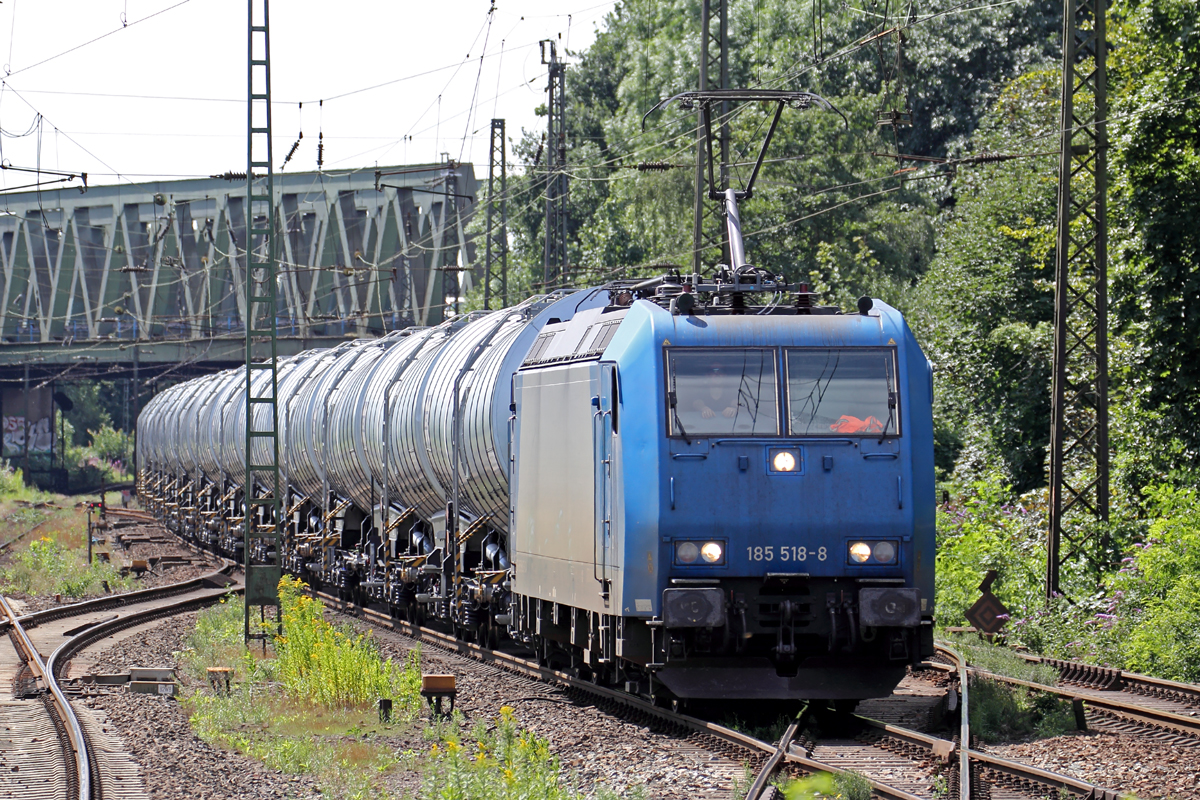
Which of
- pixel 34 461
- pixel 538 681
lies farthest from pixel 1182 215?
pixel 34 461

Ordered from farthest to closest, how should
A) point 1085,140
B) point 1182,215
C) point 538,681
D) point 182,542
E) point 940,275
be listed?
point 182,542
point 940,275
point 1085,140
point 1182,215
point 538,681

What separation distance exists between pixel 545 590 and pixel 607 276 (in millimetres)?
35366

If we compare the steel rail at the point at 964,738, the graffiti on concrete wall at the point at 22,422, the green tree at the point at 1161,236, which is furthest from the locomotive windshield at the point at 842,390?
the graffiti on concrete wall at the point at 22,422

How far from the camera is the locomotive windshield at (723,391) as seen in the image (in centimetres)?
1145

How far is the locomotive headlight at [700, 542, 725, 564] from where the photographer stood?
11.3 meters

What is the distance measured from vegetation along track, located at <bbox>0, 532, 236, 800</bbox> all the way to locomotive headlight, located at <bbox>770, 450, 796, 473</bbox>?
5.22 metres

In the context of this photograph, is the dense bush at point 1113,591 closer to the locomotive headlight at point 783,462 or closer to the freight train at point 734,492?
the freight train at point 734,492

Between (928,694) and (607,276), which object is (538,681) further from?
(607,276)

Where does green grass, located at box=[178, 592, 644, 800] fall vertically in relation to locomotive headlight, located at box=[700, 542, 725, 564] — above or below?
below

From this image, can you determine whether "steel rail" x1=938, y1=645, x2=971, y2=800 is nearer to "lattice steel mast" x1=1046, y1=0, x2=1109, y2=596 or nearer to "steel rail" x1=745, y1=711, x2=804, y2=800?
"steel rail" x1=745, y1=711, x2=804, y2=800

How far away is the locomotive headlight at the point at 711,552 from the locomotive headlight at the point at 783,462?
29.9 inches

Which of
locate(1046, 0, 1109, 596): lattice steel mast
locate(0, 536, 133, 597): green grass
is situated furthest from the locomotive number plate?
locate(0, 536, 133, 597): green grass

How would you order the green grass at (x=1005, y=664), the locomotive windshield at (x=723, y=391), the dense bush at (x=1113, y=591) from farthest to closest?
the dense bush at (x=1113, y=591)
the green grass at (x=1005, y=664)
the locomotive windshield at (x=723, y=391)

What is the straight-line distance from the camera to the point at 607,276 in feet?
161
